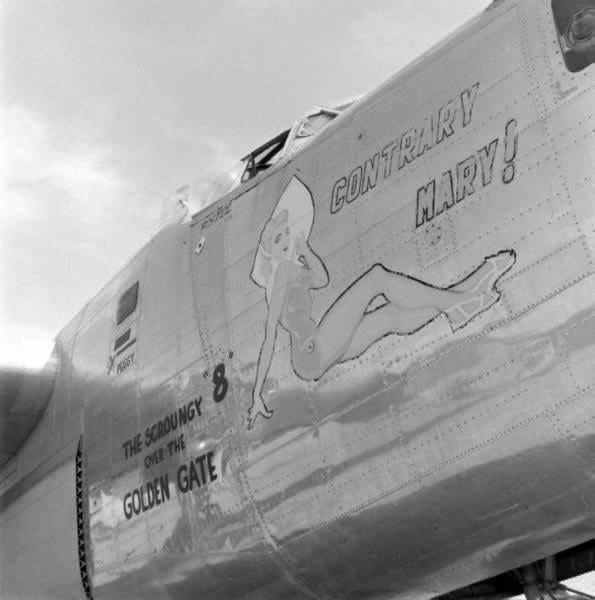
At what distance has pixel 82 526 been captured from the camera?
8.48 m

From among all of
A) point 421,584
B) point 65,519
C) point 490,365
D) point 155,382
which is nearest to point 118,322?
point 155,382

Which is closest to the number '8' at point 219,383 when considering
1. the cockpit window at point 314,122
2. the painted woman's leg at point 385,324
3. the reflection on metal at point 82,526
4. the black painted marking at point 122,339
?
the painted woman's leg at point 385,324

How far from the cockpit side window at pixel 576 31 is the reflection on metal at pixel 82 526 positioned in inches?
204

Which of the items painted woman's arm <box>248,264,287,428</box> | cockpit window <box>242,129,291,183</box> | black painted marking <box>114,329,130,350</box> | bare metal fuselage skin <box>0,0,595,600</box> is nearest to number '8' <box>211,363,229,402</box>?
bare metal fuselage skin <box>0,0,595,600</box>

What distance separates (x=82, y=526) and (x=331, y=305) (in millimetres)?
3478

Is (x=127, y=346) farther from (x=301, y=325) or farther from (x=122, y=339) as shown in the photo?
(x=301, y=325)

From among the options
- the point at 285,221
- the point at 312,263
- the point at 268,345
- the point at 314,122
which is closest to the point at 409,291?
the point at 312,263

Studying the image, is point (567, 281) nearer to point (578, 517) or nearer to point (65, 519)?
point (578, 517)

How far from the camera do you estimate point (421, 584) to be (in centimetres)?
632

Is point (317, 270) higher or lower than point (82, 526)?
higher

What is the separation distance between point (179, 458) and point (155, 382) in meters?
0.66

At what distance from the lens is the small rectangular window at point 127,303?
8.42 meters

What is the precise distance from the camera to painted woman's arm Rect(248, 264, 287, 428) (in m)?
6.54

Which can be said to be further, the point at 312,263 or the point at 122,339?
the point at 122,339
